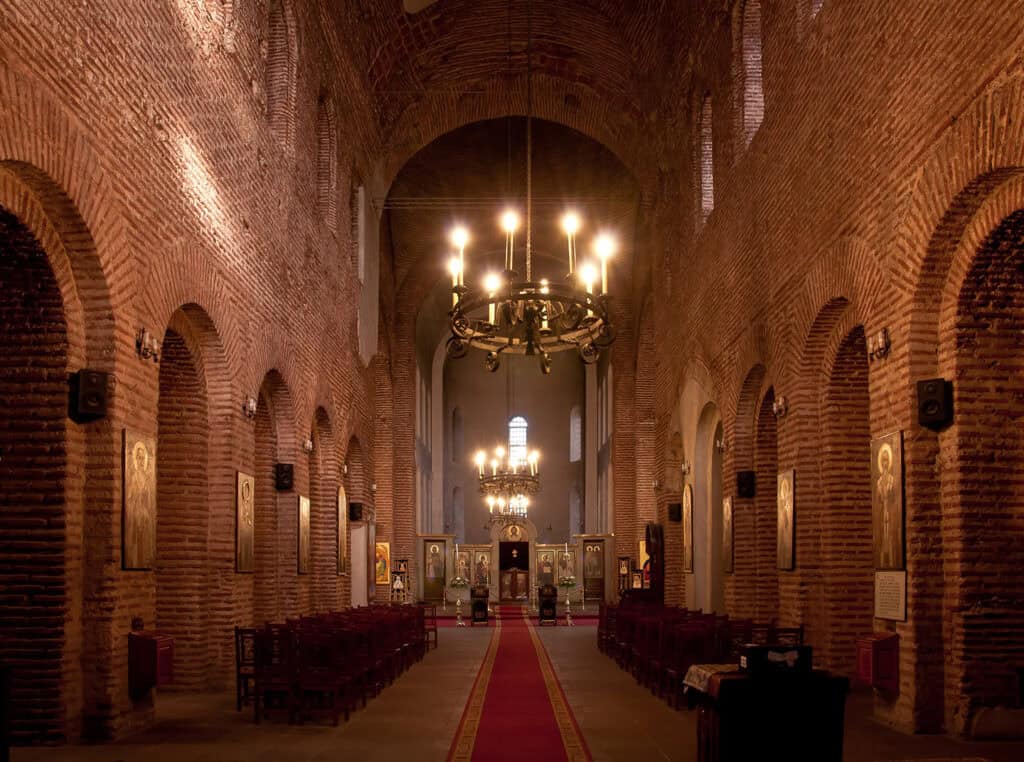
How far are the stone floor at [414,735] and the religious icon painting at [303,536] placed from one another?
3.38 meters

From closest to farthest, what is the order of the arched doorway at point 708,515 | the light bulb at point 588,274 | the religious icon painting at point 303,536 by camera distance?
the light bulb at point 588,274 → the religious icon painting at point 303,536 → the arched doorway at point 708,515

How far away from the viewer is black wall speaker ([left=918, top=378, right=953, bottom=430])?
28.2 feet

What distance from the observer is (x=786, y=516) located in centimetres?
1270

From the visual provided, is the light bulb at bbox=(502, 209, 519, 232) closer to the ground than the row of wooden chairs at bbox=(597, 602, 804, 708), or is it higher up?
higher up

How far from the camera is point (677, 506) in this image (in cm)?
2144

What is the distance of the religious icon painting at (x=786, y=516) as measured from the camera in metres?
Result: 12.5

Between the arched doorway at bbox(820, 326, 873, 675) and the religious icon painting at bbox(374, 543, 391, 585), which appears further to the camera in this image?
the religious icon painting at bbox(374, 543, 391, 585)

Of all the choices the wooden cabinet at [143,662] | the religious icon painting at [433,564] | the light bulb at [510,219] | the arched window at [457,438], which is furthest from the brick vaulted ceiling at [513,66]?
the arched window at [457,438]

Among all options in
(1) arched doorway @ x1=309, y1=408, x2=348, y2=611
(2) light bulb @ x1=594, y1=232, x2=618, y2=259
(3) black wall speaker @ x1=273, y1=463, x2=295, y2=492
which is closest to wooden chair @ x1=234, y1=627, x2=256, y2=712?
(3) black wall speaker @ x1=273, y1=463, x2=295, y2=492

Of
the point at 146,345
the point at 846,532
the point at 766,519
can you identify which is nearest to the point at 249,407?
the point at 146,345

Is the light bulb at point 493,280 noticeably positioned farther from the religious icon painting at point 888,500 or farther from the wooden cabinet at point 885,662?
the wooden cabinet at point 885,662

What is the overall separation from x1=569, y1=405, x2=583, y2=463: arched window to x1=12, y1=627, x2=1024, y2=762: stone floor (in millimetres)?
31636

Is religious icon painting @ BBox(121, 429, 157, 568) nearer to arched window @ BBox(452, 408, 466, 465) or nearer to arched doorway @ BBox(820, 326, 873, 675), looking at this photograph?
arched doorway @ BBox(820, 326, 873, 675)

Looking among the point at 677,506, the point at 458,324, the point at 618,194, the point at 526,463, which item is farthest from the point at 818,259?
A: the point at 526,463
